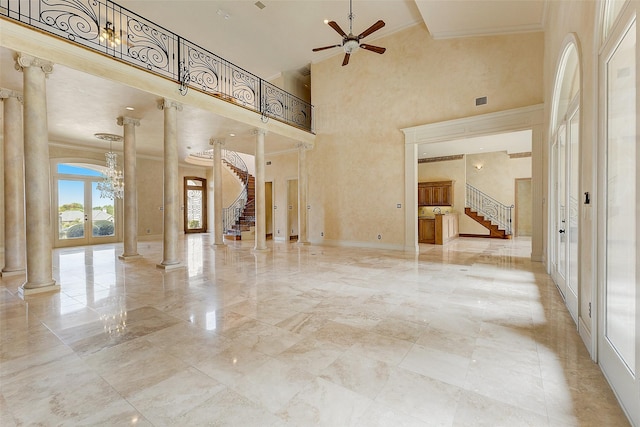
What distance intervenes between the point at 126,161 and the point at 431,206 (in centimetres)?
1125

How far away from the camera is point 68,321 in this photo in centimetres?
320

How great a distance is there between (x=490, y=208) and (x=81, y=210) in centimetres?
1636

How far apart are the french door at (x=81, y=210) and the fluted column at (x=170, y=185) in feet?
21.4

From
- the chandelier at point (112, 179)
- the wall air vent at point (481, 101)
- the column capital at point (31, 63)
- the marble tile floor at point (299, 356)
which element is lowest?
the marble tile floor at point (299, 356)

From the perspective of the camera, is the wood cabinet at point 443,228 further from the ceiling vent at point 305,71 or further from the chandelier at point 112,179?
the chandelier at point 112,179

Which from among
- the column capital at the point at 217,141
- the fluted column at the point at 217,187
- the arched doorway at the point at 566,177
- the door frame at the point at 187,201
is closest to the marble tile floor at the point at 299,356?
the arched doorway at the point at 566,177

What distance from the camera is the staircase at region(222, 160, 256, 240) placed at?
469 inches

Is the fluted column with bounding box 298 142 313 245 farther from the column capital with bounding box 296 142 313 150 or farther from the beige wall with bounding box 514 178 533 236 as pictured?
the beige wall with bounding box 514 178 533 236

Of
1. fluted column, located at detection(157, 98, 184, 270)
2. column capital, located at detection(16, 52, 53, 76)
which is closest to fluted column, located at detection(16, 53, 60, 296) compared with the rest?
column capital, located at detection(16, 52, 53, 76)

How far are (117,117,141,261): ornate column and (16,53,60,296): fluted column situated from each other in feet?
9.09

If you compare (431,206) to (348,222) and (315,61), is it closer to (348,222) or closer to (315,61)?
(348,222)

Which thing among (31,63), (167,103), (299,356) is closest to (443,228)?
(299,356)

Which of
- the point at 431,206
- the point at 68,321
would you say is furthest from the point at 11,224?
the point at 431,206

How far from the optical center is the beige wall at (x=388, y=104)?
703cm
